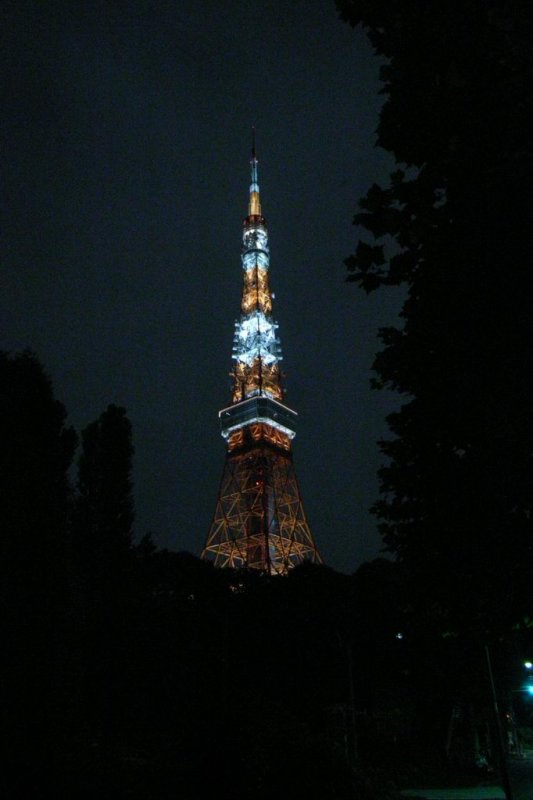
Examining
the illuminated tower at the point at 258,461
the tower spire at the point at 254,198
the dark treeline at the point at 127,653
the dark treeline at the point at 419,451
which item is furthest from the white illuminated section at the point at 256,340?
the dark treeline at the point at 419,451

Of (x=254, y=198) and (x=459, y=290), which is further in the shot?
(x=254, y=198)

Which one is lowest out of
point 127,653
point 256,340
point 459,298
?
point 127,653

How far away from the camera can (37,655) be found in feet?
36.5

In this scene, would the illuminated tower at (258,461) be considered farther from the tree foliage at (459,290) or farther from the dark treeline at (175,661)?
the tree foliage at (459,290)

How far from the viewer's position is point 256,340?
74.9m

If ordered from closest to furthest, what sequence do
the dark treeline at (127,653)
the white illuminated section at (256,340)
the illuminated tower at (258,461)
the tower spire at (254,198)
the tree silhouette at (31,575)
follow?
1. the dark treeline at (127,653)
2. the tree silhouette at (31,575)
3. the illuminated tower at (258,461)
4. the white illuminated section at (256,340)
5. the tower spire at (254,198)

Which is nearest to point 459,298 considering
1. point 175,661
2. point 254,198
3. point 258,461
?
point 175,661

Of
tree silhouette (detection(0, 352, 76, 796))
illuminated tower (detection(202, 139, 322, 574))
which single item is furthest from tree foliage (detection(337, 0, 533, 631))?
illuminated tower (detection(202, 139, 322, 574))

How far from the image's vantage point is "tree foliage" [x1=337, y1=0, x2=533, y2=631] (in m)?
6.11

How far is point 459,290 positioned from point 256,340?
6842cm

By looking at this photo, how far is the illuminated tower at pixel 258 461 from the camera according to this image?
62219 mm

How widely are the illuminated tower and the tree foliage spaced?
4834 centimetres

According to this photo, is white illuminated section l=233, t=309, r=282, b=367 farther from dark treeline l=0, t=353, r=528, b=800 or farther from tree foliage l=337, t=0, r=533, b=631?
tree foliage l=337, t=0, r=533, b=631

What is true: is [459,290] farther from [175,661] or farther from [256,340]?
[256,340]
